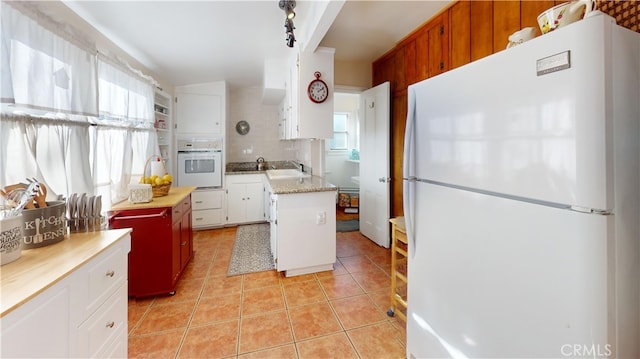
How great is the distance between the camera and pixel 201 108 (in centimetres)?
397

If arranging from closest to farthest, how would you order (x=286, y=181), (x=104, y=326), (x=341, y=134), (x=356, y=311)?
(x=104, y=326) < (x=356, y=311) < (x=286, y=181) < (x=341, y=134)

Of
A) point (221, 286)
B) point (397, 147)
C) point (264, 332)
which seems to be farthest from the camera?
point (397, 147)

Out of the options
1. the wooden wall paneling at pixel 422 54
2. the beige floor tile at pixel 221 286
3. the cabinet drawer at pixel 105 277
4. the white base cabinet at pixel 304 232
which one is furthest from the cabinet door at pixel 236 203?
the wooden wall paneling at pixel 422 54

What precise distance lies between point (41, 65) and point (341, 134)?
5.16m

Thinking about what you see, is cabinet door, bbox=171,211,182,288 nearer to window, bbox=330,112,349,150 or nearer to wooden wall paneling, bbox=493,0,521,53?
wooden wall paneling, bbox=493,0,521,53

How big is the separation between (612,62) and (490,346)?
1.04m

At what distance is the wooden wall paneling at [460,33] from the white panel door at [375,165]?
0.90 m

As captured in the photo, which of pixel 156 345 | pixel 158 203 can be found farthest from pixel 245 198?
pixel 156 345

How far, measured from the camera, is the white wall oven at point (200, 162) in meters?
3.87

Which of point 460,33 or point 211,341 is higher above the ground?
point 460,33

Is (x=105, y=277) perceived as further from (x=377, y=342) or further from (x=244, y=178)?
(x=244, y=178)

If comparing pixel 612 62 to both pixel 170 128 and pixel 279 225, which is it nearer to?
pixel 279 225

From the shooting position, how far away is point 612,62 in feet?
2.29

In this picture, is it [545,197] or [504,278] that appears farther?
[504,278]
